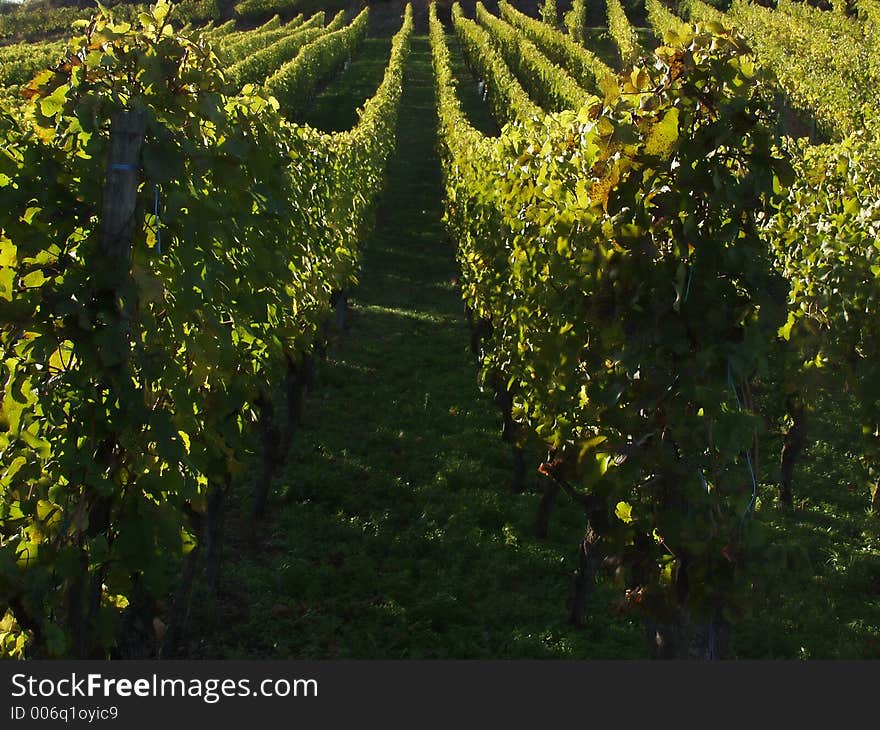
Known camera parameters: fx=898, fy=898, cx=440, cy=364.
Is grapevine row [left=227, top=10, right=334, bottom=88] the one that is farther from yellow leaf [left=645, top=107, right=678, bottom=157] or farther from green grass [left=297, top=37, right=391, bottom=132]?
yellow leaf [left=645, top=107, right=678, bottom=157]

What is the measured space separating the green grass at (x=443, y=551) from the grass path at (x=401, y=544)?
0.6 inches

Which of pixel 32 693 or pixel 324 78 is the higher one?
pixel 32 693

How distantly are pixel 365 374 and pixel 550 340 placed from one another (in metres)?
6.29

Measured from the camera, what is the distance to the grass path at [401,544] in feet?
18.6

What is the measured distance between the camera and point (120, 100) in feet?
9.96

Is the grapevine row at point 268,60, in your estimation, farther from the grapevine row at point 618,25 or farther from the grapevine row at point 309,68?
the grapevine row at point 618,25

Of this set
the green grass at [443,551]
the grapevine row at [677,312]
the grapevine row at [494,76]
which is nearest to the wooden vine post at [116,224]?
the grapevine row at [677,312]

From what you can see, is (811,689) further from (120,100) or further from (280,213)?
(120,100)

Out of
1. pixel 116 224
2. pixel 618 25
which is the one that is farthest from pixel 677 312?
pixel 618 25

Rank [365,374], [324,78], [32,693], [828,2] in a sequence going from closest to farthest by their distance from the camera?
[32,693] < [365,374] < [324,78] < [828,2]

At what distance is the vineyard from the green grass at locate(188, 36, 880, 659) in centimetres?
3

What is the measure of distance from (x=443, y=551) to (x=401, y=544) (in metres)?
0.32

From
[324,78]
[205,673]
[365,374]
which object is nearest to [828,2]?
[324,78]

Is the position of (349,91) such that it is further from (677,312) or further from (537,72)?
(677,312)
